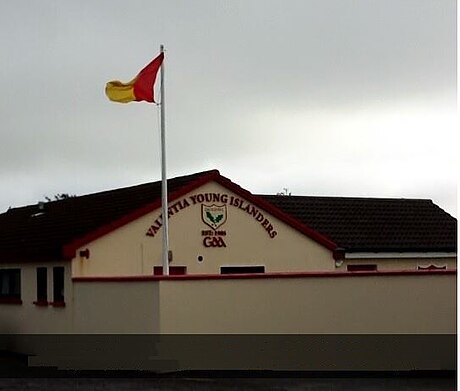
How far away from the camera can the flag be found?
22.2 metres

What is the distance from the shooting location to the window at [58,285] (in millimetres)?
23516

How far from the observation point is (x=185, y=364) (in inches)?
776

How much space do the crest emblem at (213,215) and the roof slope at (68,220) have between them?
814 millimetres

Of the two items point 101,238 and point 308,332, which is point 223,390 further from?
point 101,238

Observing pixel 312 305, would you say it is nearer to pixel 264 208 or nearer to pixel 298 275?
pixel 298 275

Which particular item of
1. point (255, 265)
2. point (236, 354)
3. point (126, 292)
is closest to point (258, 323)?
point (236, 354)

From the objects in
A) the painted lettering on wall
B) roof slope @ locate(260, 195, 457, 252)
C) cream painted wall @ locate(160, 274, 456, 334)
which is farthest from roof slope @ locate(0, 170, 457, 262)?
cream painted wall @ locate(160, 274, 456, 334)

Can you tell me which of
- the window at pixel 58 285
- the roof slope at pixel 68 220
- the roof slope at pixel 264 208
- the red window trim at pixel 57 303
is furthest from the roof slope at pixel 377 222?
the red window trim at pixel 57 303

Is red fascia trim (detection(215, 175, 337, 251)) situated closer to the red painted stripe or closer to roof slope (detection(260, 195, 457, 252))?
roof slope (detection(260, 195, 457, 252))

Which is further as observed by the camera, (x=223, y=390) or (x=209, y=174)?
(x=209, y=174)

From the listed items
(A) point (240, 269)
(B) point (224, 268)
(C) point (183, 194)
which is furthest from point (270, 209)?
(C) point (183, 194)

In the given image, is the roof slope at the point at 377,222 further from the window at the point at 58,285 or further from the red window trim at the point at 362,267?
the window at the point at 58,285

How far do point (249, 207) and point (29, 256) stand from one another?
581cm

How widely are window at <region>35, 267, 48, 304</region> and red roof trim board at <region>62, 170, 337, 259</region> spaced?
1.79 metres
